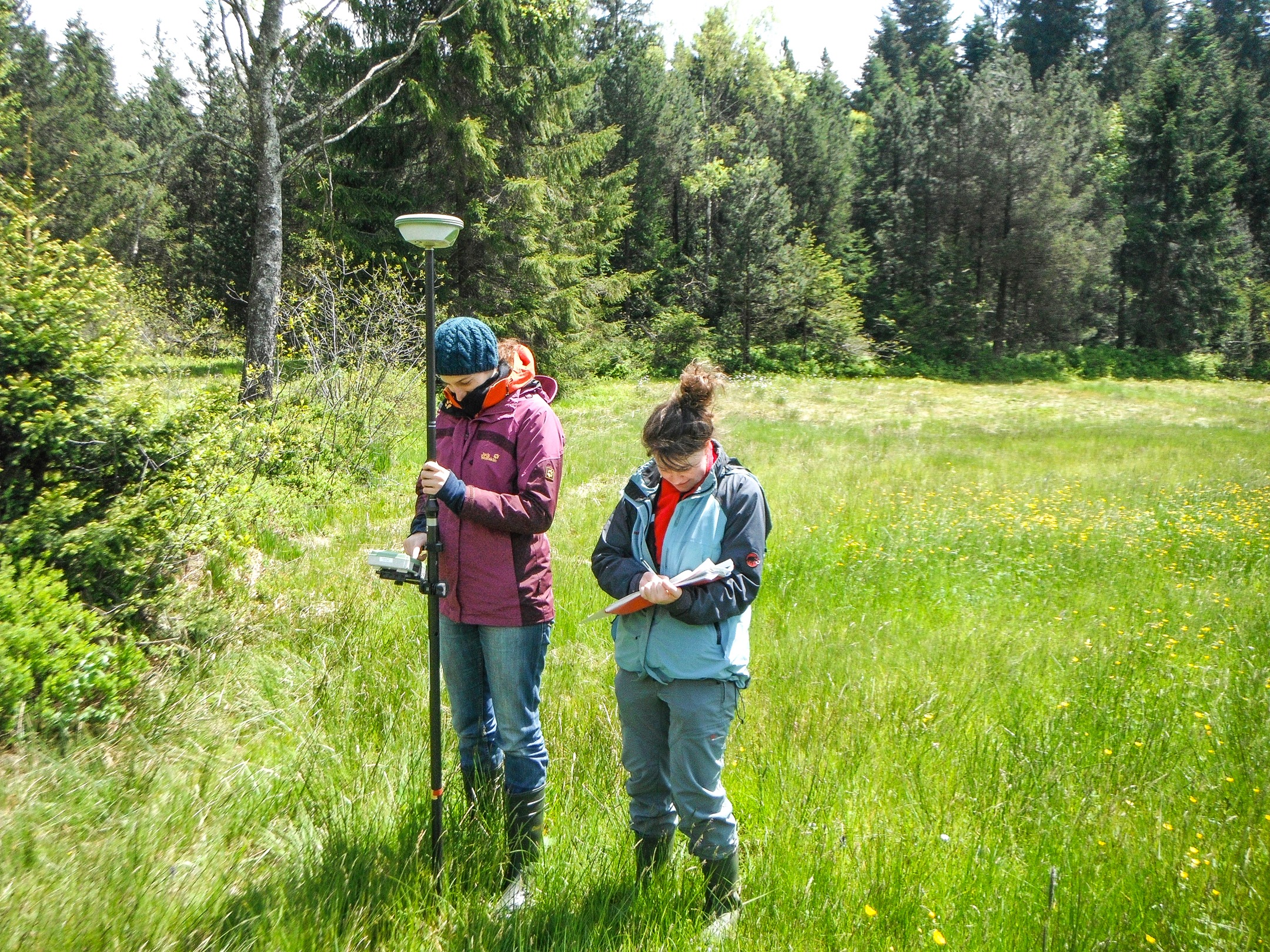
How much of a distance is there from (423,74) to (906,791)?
1922cm

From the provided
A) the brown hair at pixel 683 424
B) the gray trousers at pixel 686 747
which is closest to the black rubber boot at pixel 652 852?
the gray trousers at pixel 686 747

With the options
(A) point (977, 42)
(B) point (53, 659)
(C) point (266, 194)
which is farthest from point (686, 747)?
(A) point (977, 42)

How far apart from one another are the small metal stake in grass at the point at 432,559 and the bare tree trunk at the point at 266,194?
8.18m

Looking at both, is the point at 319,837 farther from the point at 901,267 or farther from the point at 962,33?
the point at 962,33

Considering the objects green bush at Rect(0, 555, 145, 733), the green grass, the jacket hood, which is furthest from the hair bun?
green bush at Rect(0, 555, 145, 733)

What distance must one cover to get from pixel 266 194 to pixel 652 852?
33.1ft

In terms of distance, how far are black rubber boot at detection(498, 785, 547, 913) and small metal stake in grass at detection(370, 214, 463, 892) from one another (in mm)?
278

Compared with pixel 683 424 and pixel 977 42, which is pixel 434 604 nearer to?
pixel 683 424

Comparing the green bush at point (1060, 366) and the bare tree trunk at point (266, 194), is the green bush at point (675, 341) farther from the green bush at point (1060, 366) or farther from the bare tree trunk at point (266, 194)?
the bare tree trunk at point (266, 194)

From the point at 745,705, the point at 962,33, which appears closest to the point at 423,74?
the point at 745,705

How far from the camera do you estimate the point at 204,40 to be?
1073 centimetres

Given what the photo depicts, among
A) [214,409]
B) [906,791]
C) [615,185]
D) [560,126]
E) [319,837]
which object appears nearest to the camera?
[319,837]

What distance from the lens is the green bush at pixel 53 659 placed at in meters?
3.20

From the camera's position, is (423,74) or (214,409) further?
(423,74)
